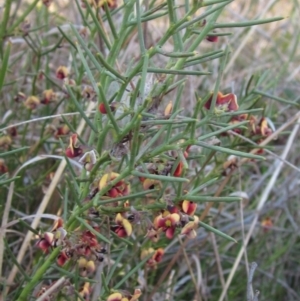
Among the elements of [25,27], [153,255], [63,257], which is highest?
[25,27]

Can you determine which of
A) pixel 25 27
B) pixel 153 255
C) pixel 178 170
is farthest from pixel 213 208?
pixel 178 170

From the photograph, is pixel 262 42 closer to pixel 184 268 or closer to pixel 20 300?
pixel 184 268

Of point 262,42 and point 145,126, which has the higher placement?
point 145,126

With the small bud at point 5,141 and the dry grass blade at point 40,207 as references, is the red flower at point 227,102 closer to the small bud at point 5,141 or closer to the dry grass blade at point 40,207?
the dry grass blade at point 40,207

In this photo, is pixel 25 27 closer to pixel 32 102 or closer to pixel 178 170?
pixel 32 102

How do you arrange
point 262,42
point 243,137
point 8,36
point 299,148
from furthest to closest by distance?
point 262,42 < point 299,148 < point 8,36 < point 243,137

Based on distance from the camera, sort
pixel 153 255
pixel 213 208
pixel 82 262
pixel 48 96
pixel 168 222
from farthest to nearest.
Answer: pixel 213 208 → pixel 48 96 → pixel 153 255 → pixel 82 262 → pixel 168 222

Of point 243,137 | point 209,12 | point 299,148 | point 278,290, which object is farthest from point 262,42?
point 209,12

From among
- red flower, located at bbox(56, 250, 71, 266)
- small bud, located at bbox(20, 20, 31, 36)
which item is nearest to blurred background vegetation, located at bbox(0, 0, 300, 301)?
small bud, located at bbox(20, 20, 31, 36)

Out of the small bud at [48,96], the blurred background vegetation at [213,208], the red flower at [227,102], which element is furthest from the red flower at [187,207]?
the small bud at [48,96]

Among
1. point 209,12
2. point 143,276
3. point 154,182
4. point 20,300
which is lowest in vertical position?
point 143,276

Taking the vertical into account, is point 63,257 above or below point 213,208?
above
